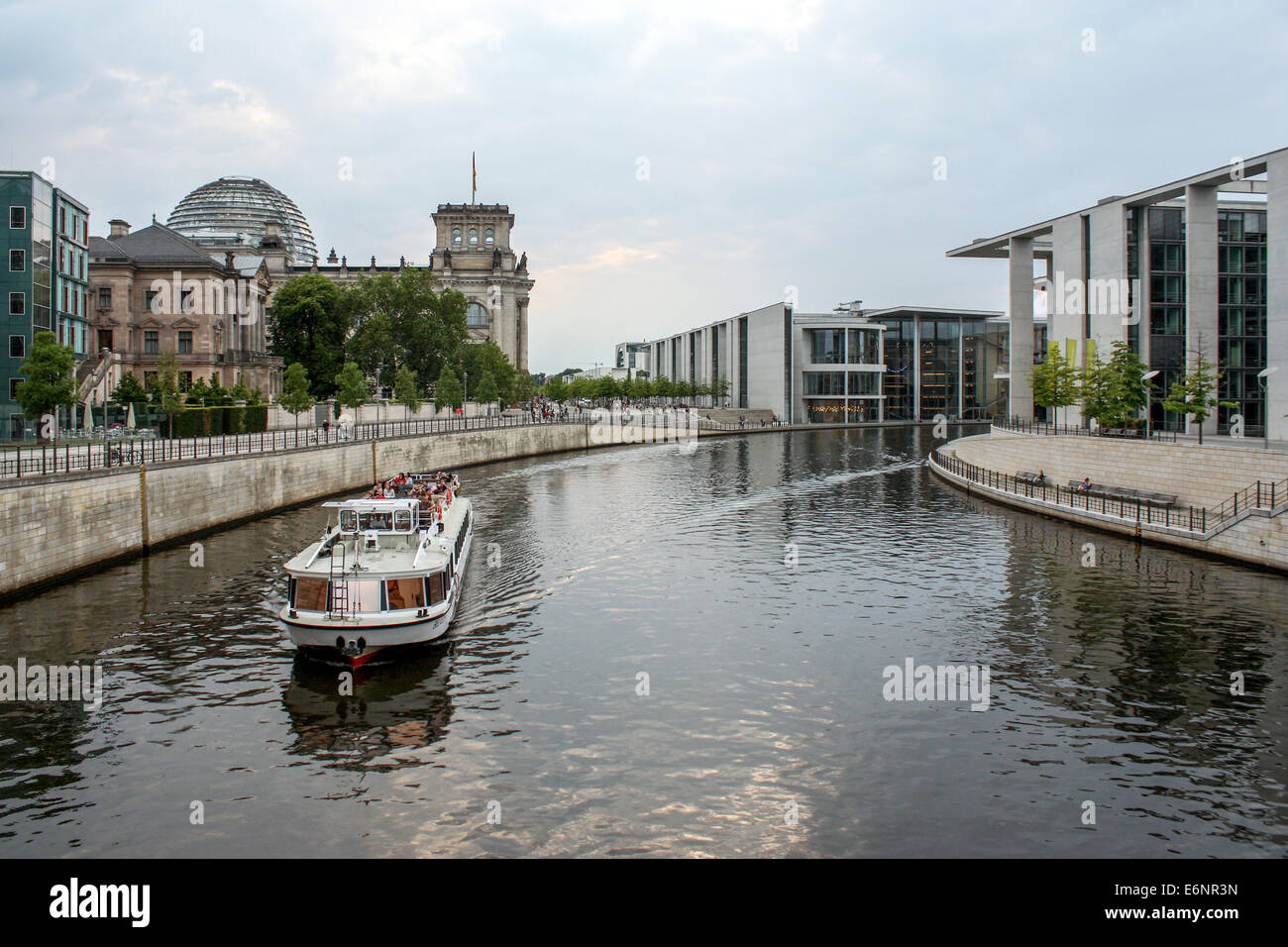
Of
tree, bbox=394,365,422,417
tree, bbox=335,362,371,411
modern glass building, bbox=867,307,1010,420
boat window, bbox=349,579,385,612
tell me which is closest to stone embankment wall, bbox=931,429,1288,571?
boat window, bbox=349,579,385,612

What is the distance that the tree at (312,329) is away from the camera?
338ft

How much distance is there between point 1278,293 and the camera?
4484 centimetres

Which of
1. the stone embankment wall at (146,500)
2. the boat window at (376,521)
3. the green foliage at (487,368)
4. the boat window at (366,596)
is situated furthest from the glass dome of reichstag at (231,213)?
the boat window at (366,596)

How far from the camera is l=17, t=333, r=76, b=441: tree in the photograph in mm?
42812

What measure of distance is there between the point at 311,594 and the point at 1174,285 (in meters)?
62.3

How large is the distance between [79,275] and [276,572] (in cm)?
4586

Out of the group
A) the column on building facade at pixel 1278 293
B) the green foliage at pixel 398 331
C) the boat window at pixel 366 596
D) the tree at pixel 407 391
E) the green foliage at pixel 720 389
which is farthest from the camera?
the green foliage at pixel 720 389

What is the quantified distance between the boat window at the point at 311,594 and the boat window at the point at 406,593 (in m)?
1.58

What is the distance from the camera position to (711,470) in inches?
2891

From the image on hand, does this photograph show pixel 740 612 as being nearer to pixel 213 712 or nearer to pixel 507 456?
pixel 213 712

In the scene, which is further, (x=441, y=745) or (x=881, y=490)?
(x=881, y=490)

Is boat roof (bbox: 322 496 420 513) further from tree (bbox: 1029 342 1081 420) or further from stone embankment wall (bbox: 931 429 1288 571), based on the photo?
tree (bbox: 1029 342 1081 420)

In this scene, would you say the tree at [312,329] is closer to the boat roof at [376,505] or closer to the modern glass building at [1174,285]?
the modern glass building at [1174,285]

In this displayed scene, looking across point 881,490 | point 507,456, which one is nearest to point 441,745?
point 881,490
